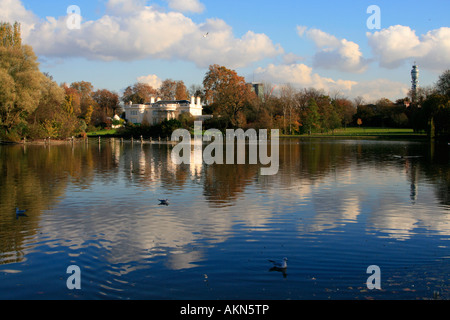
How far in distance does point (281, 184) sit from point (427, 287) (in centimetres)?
1246

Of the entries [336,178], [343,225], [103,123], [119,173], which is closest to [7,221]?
[343,225]

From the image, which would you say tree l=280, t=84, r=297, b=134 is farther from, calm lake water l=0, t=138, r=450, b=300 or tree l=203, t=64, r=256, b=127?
calm lake water l=0, t=138, r=450, b=300

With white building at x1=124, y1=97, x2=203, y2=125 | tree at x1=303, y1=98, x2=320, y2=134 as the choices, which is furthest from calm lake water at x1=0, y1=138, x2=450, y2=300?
white building at x1=124, y1=97, x2=203, y2=125

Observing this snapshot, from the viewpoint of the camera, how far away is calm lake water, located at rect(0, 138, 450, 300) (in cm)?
754

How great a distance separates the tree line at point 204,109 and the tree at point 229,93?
196 millimetres

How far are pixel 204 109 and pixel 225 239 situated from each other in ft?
319

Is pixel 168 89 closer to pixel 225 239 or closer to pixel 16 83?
pixel 16 83

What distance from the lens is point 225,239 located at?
1040 centimetres

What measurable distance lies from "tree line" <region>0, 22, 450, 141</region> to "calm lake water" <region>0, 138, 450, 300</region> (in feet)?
135

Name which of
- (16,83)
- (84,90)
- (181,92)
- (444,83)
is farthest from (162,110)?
(444,83)

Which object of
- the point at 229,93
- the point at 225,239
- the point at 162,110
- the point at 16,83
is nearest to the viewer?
the point at 225,239

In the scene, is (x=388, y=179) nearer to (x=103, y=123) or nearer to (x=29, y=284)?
(x=29, y=284)

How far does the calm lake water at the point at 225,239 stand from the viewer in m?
7.54

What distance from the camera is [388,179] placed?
21.5 m
